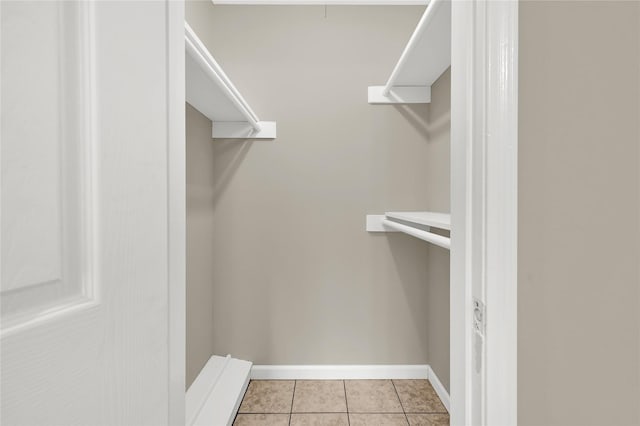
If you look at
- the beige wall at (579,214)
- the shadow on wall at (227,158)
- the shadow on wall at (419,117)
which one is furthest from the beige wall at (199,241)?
the beige wall at (579,214)

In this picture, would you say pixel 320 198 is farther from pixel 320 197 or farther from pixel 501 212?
pixel 501 212

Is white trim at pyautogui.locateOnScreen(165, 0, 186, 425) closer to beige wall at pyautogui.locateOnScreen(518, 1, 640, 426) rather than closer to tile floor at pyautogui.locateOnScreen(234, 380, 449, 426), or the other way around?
beige wall at pyautogui.locateOnScreen(518, 1, 640, 426)

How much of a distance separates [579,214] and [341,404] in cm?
143

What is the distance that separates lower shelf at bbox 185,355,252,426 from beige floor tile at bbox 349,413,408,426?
525mm

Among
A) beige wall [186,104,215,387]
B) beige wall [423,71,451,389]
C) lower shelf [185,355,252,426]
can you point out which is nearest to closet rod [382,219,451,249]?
beige wall [423,71,451,389]

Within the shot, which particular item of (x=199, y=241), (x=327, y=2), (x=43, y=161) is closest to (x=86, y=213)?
(x=43, y=161)

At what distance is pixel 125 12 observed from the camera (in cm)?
37

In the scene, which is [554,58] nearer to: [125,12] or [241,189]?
[125,12]

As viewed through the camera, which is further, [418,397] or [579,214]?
[418,397]

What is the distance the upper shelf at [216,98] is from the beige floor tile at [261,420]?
1.35m

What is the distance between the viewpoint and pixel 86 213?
322 mm

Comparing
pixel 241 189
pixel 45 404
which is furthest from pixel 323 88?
pixel 45 404

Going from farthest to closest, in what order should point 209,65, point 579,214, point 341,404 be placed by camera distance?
point 341,404, point 209,65, point 579,214

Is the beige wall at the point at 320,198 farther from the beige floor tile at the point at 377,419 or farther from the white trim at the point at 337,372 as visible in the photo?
the beige floor tile at the point at 377,419
